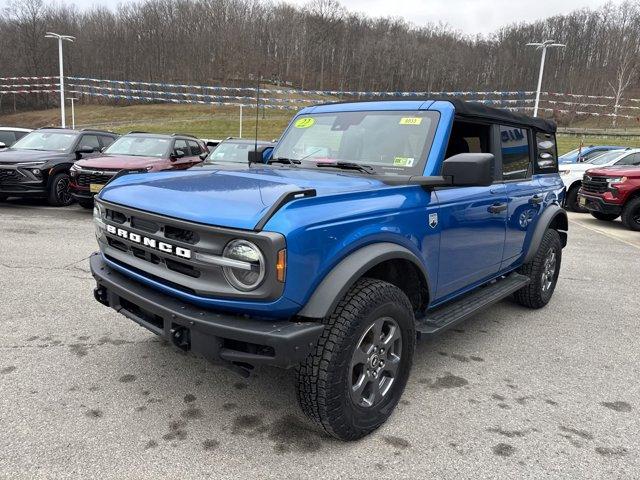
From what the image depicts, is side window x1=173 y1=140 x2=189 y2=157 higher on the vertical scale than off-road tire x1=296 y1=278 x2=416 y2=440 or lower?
higher

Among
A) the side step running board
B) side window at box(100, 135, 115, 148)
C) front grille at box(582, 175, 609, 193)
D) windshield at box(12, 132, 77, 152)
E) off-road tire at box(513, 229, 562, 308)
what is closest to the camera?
the side step running board

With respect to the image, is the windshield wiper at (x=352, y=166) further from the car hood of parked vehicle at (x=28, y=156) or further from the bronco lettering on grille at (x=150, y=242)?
the car hood of parked vehicle at (x=28, y=156)

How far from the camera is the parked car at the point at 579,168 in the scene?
13.0m

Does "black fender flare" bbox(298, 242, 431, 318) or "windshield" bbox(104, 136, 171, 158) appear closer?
"black fender flare" bbox(298, 242, 431, 318)

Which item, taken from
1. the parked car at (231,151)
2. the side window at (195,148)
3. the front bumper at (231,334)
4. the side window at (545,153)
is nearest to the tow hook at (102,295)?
the front bumper at (231,334)

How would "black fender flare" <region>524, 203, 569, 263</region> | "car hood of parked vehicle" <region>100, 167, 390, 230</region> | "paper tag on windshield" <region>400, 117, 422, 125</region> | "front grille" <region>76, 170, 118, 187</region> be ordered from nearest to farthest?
"car hood of parked vehicle" <region>100, 167, 390, 230</region> < "paper tag on windshield" <region>400, 117, 422, 125</region> < "black fender flare" <region>524, 203, 569, 263</region> < "front grille" <region>76, 170, 118, 187</region>

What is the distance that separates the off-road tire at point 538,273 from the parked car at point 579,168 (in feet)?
29.2

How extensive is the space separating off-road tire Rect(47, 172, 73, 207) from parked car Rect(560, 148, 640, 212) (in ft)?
40.2

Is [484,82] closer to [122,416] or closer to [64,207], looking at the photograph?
[64,207]

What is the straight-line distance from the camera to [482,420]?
9.55ft

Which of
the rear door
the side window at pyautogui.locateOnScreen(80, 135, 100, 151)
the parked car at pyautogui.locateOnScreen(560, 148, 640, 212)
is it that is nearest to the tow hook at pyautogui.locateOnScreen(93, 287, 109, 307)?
the rear door

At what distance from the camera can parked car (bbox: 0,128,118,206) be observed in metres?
9.45

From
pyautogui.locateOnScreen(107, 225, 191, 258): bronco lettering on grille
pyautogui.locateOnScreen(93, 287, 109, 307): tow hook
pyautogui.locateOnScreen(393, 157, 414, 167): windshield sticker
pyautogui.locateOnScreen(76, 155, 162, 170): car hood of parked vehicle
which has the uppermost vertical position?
pyautogui.locateOnScreen(393, 157, 414, 167): windshield sticker

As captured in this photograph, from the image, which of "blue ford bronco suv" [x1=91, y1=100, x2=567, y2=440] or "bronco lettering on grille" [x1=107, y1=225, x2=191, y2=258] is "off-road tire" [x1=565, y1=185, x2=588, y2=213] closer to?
"blue ford bronco suv" [x1=91, y1=100, x2=567, y2=440]
